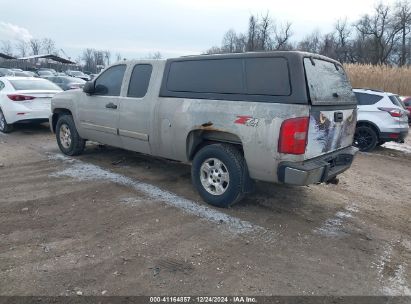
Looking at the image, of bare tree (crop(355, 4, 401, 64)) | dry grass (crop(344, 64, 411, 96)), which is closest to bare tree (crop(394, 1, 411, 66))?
bare tree (crop(355, 4, 401, 64))

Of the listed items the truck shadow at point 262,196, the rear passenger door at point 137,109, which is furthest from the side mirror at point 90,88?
the truck shadow at point 262,196

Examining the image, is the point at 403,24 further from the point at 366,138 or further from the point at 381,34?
the point at 366,138

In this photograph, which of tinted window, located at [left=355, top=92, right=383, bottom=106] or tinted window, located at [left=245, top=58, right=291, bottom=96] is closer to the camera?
tinted window, located at [left=245, top=58, right=291, bottom=96]

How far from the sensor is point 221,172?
4.82 meters

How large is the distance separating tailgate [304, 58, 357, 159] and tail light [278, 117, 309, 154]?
10 centimetres

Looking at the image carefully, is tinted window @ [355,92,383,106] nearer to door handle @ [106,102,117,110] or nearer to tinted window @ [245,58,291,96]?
tinted window @ [245,58,291,96]

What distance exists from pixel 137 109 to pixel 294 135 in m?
2.69

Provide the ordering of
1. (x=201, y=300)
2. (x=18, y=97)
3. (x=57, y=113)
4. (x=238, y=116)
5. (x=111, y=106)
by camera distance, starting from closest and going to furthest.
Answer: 1. (x=201, y=300)
2. (x=238, y=116)
3. (x=111, y=106)
4. (x=57, y=113)
5. (x=18, y=97)

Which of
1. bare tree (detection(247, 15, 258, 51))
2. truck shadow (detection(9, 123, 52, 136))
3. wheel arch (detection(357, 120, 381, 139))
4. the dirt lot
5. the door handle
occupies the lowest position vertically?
the dirt lot

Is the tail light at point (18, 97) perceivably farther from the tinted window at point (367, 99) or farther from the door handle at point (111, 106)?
the tinted window at point (367, 99)

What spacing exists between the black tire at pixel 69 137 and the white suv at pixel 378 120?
7048 mm

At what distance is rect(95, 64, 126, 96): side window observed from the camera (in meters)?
6.18

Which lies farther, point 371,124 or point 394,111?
point 371,124

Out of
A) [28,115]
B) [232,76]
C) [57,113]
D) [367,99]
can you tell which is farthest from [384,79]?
[232,76]
